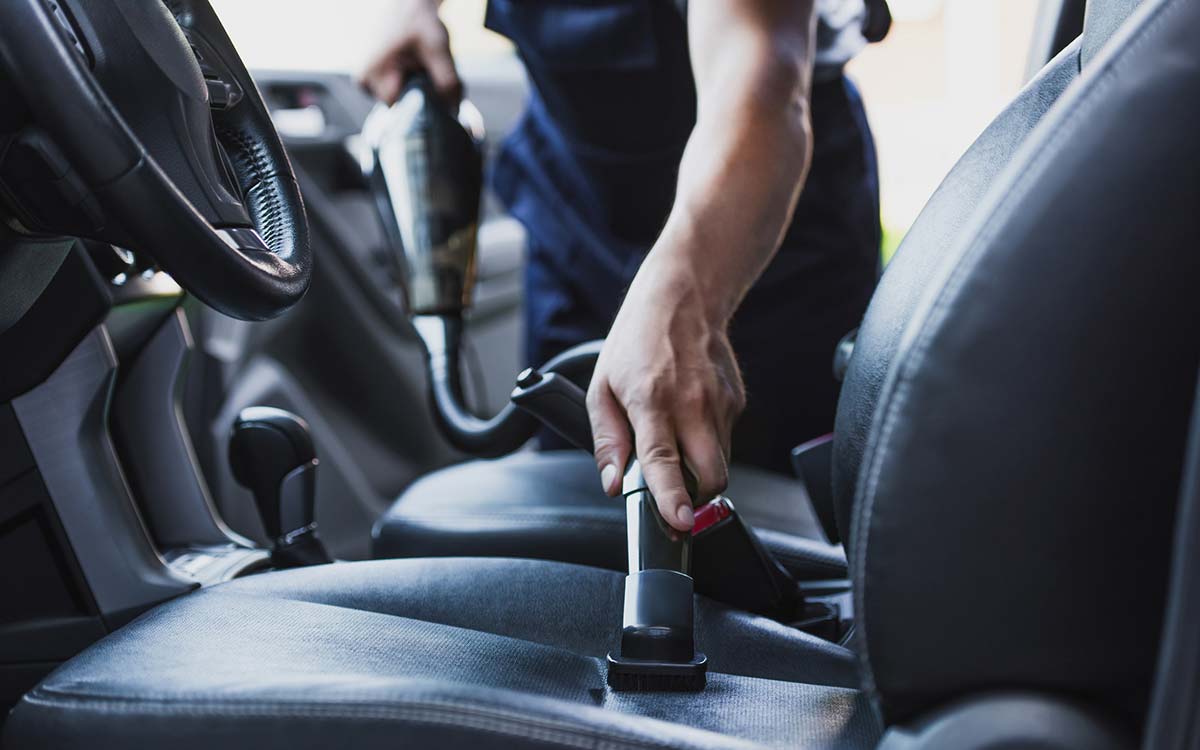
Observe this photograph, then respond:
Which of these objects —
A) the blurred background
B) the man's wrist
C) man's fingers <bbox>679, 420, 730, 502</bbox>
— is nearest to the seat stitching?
man's fingers <bbox>679, 420, 730, 502</bbox>

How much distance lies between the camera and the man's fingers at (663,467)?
0.74m

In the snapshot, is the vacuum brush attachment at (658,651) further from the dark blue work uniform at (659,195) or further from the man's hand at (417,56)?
the man's hand at (417,56)

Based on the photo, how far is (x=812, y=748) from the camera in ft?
1.94

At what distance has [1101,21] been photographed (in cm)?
70

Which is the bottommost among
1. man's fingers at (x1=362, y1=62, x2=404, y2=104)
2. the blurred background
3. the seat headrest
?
the blurred background

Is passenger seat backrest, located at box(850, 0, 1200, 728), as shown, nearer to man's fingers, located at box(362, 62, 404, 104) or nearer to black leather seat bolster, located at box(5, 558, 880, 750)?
black leather seat bolster, located at box(5, 558, 880, 750)

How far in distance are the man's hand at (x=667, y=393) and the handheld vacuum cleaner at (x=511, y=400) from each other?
20 mm

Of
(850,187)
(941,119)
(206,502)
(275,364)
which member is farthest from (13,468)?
(941,119)

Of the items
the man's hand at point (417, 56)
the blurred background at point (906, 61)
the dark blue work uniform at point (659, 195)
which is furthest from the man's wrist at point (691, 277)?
the blurred background at point (906, 61)

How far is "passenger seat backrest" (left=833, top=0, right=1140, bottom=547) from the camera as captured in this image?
0.76 metres

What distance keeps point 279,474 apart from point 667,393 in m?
0.39

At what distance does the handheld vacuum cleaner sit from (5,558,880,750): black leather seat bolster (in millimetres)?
39

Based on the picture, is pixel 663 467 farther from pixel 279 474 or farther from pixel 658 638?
pixel 279 474

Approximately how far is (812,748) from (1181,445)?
0.24m
